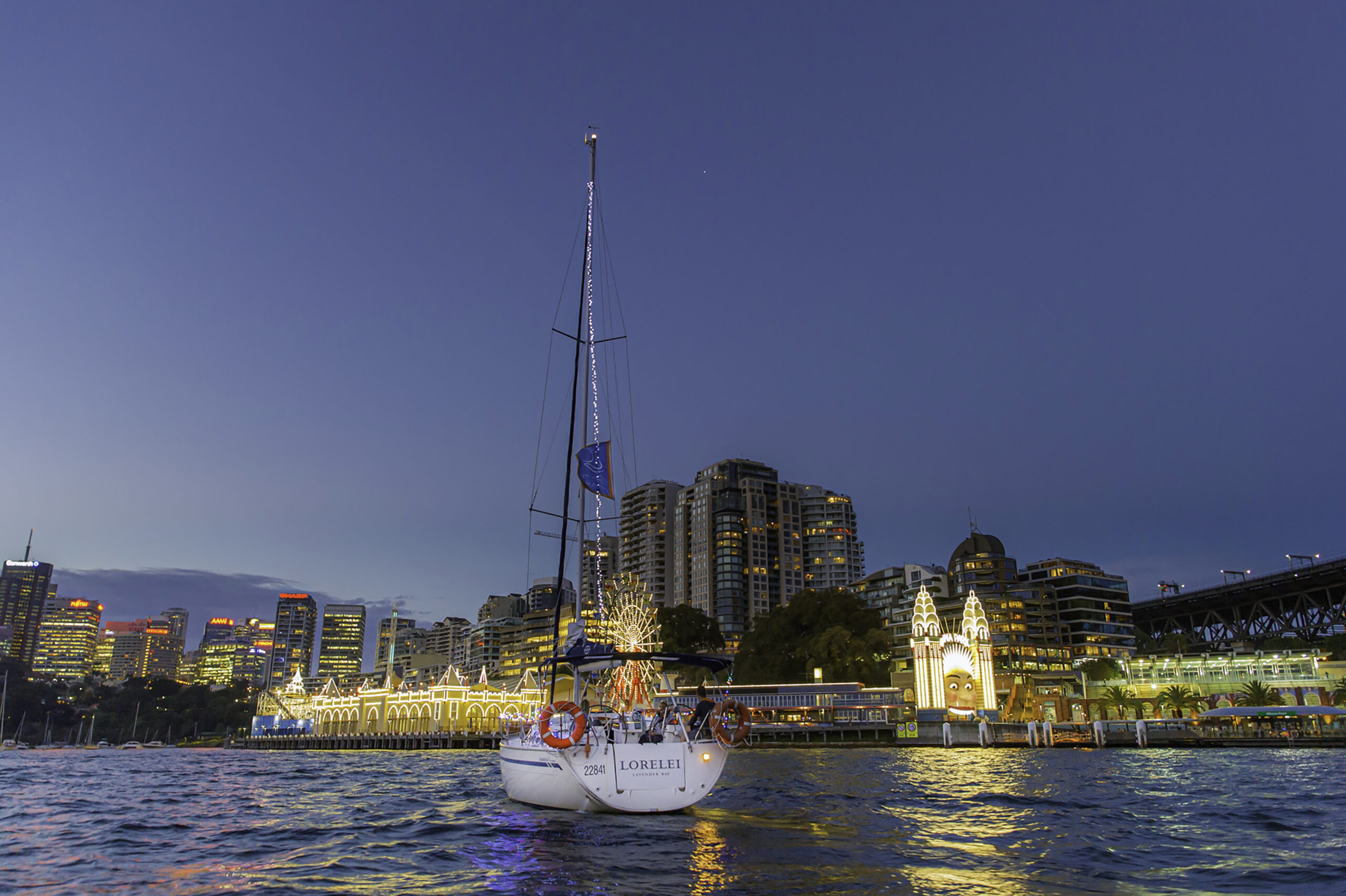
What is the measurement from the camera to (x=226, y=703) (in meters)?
172

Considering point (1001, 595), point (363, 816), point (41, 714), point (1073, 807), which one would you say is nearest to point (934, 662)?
point (1001, 595)

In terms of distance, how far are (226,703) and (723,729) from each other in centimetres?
18146

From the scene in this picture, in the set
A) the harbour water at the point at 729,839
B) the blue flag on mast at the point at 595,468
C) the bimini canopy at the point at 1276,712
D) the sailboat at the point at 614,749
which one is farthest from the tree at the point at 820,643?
the sailboat at the point at 614,749

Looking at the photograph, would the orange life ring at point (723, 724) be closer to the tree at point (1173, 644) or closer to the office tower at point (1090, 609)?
the office tower at point (1090, 609)

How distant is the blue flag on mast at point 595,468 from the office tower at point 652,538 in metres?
151

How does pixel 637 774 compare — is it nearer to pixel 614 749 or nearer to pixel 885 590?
pixel 614 749

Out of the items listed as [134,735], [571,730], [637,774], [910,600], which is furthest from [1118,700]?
[134,735]

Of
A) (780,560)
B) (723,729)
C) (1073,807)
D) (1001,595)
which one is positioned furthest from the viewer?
(780,560)

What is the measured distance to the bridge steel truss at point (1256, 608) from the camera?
12456 cm

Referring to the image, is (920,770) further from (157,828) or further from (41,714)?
(41,714)

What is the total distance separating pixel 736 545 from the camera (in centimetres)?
17400

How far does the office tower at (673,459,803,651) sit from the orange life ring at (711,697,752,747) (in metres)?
147

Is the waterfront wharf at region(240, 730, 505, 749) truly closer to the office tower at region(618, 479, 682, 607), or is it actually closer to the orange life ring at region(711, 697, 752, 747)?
the office tower at region(618, 479, 682, 607)

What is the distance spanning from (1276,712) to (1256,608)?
75.2m
